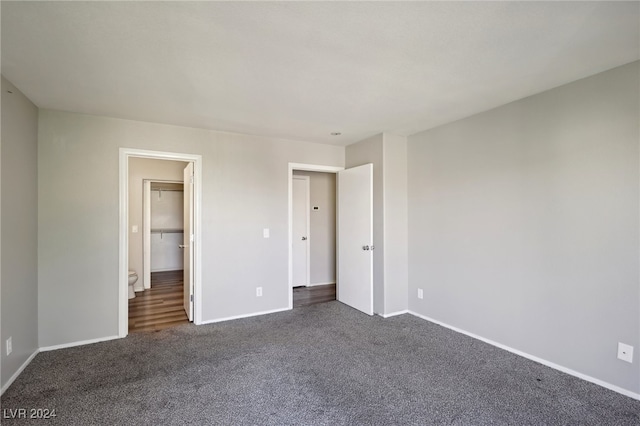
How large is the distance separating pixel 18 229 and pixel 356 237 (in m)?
3.47

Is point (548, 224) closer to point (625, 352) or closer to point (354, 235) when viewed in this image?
point (625, 352)

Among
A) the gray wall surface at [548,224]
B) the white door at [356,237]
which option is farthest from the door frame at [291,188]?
the gray wall surface at [548,224]

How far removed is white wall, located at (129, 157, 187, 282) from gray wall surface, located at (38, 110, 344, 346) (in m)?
2.12

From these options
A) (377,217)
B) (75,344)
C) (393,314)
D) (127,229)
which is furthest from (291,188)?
(75,344)

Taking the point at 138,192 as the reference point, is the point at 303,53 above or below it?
above

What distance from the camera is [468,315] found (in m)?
3.33

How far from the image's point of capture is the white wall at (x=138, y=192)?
5.21m

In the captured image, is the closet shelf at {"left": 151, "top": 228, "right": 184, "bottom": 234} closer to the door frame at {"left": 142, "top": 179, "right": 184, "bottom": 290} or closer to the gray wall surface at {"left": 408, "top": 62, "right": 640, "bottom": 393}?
the door frame at {"left": 142, "top": 179, "right": 184, "bottom": 290}

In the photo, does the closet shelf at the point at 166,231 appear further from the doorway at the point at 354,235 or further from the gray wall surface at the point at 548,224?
the gray wall surface at the point at 548,224

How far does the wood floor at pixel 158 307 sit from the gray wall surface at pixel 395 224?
2642mm

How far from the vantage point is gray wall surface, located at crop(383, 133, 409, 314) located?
12.9 feet

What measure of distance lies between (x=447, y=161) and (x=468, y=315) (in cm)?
176

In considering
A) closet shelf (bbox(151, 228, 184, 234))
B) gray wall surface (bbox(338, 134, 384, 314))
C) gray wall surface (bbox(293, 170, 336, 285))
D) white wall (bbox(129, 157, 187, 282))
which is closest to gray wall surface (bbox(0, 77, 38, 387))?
white wall (bbox(129, 157, 187, 282))

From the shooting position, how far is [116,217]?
3230 millimetres
